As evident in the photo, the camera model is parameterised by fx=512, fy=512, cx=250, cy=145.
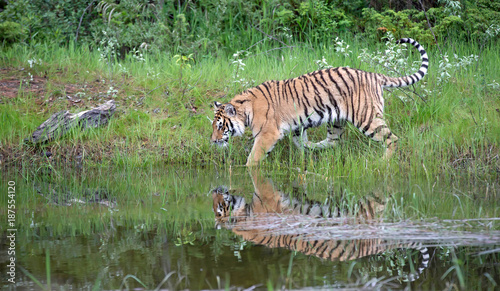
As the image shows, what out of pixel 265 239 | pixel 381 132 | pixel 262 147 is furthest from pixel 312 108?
pixel 265 239

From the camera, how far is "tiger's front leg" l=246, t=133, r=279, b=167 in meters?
6.82

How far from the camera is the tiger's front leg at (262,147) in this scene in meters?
6.82

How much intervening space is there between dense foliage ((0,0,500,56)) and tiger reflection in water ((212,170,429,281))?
17.5 ft

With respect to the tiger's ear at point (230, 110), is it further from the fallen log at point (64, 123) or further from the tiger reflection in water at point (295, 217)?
the fallen log at point (64, 123)

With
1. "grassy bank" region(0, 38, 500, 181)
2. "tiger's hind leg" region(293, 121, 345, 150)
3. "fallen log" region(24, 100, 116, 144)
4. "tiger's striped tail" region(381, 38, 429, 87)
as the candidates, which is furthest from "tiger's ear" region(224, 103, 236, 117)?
"fallen log" region(24, 100, 116, 144)

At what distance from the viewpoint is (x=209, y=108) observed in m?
8.12

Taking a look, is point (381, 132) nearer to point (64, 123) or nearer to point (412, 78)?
point (412, 78)

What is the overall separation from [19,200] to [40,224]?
3.92 feet

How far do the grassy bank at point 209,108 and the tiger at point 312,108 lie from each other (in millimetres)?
238

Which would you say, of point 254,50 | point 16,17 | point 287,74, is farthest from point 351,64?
point 16,17

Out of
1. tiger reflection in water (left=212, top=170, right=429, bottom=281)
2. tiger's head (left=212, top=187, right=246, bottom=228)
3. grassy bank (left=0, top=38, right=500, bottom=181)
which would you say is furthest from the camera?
grassy bank (left=0, top=38, right=500, bottom=181)

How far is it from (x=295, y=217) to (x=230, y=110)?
324 cm

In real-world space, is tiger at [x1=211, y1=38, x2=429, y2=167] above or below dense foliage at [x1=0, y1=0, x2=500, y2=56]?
below

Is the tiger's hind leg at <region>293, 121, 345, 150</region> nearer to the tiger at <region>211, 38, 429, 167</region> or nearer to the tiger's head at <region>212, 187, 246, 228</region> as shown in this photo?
the tiger at <region>211, 38, 429, 167</region>
